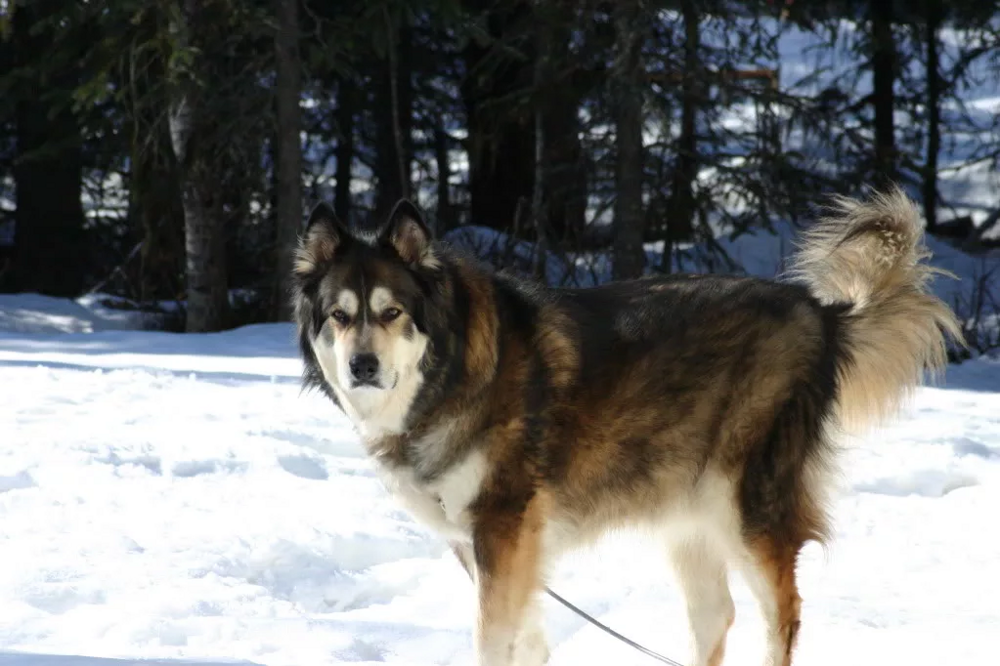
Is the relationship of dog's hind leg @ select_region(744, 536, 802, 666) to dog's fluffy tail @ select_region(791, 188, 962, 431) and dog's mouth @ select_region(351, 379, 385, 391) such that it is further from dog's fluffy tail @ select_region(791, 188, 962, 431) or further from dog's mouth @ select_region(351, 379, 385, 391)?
dog's mouth @ select_region(351, 379, 385, 391)

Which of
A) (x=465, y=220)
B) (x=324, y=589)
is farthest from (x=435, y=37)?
(x=324, y=589)

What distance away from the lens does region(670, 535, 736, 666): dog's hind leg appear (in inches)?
185

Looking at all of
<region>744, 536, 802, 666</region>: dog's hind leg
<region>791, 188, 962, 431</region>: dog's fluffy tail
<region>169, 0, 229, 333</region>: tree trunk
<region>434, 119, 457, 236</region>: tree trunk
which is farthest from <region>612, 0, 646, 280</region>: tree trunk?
<region>744, 536, 802, 666</region>: dog's hind leg

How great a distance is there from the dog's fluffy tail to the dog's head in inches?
68.9

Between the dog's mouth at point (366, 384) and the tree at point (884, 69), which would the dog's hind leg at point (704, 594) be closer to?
the dog's mouth at point (366, 384)

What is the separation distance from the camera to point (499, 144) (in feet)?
48.4

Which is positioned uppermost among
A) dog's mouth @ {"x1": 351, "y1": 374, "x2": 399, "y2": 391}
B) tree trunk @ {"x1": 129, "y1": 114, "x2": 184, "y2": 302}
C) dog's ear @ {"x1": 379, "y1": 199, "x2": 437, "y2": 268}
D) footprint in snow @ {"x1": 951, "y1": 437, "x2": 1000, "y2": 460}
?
tree trunk @ {"x1": 129, "y1": 114, "x2": 184, "y2": 302}

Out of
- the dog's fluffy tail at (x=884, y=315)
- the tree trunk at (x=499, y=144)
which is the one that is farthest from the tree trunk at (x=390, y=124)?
the dog's fluffy tail at (x=884, y=315)

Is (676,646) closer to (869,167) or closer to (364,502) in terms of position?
(364,502)

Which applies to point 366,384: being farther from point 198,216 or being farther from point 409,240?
point 198,216

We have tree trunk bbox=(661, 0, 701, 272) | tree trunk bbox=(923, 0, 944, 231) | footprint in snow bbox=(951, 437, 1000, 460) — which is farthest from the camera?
tree trunk bbox=(923, 0, 944, 231)

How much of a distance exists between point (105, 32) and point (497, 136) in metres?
4.42

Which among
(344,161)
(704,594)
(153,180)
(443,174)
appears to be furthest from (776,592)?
(344,161)

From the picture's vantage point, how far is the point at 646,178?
13.2 m
